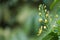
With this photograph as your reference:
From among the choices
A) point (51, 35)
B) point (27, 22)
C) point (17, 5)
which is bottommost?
point (51, 35)

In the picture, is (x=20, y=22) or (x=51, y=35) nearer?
(x=51, y=35)

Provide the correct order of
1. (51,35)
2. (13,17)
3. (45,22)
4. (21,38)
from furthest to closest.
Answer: (13,17) < (21,38) < (45,22) < (51,35)

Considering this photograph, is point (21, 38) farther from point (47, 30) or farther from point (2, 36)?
point (47, 30)

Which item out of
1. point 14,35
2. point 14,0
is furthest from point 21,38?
point 14,0

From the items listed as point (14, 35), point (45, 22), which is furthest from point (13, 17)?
point (45, 22)

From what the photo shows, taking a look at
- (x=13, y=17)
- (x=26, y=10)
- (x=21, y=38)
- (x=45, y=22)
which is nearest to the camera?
(x=45, y=22)

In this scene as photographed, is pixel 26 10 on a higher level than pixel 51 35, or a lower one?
higher

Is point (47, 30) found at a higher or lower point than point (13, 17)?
lower

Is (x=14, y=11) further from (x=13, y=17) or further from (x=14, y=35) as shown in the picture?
(x=14, y=35)

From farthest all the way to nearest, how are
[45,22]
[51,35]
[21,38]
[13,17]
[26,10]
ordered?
[13,17] → [26,10] → [21,38] → [45,22] → [51,35]
